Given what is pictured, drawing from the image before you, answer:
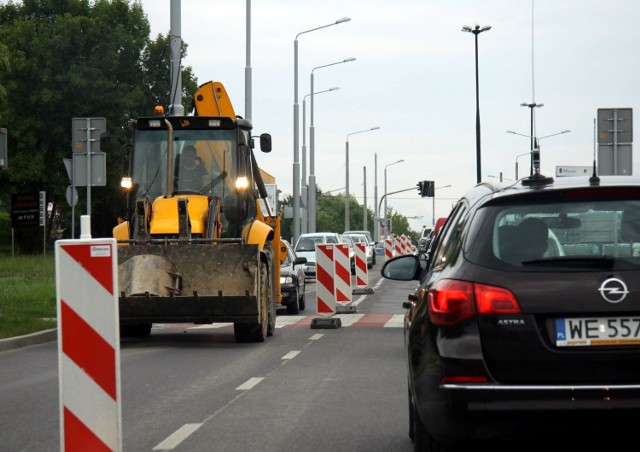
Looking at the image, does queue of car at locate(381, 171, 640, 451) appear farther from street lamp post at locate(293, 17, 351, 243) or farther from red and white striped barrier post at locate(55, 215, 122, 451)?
street lamp post at locate(293, 17, 351, 243)

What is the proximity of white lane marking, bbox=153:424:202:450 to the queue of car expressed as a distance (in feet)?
8.83

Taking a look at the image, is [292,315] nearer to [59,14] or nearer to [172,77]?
[172,77]

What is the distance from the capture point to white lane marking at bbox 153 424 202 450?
27.3 feet

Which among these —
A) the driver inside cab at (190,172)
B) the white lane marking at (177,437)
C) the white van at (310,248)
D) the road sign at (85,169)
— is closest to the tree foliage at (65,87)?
the white van at (310,248)

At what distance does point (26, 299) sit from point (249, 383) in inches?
559

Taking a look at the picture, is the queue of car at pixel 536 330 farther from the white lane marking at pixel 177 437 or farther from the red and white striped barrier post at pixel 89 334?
the white lane marking at pixel 177 437

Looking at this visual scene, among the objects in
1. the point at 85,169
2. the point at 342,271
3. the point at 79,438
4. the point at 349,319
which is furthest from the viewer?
the point at 349,319

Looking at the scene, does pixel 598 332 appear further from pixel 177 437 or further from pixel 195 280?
pixel 195 280

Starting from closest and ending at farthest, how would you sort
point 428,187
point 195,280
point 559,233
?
point 559,233 < point 195,280 < point 428,187

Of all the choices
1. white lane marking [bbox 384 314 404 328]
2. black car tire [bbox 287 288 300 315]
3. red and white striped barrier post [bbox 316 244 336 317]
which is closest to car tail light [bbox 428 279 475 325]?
white lane marking [bbox 384 314 404 328]

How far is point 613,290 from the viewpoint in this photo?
5766mm

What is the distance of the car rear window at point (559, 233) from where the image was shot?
593 centimetres

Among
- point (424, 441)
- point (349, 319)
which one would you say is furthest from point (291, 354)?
point (424, 441)

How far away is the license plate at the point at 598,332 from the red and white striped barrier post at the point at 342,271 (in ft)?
52.4
